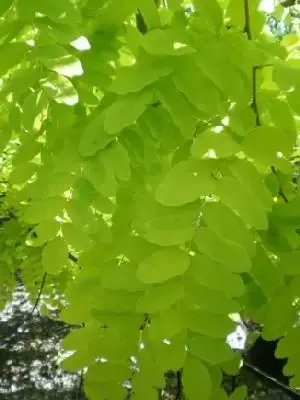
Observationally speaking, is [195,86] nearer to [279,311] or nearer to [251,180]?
[251,180]

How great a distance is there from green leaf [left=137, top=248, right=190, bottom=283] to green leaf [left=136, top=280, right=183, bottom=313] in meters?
0.02

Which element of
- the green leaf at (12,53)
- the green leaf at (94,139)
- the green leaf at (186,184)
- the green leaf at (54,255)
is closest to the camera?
the green leaf at (186,184)

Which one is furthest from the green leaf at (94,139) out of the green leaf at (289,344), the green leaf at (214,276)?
the green leaf at (289,344)

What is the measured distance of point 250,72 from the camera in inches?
37.4

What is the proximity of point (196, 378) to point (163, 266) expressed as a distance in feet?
0.66

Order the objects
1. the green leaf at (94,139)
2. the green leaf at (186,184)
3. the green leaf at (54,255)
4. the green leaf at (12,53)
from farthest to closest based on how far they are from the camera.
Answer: the green leaf at (54,255), the green leaf at (12,53), the green leaf at (94,139), the green leaf at (186,184)

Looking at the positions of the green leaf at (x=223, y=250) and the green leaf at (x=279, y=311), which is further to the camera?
the green leaf at (x=279, y=311)

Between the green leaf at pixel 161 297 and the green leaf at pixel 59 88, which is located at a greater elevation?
the green leaf at pixel 59 88

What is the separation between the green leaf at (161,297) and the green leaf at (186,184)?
5.3 inches

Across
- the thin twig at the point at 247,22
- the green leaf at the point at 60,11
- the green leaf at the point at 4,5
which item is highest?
the green leaf at the point at 4,5

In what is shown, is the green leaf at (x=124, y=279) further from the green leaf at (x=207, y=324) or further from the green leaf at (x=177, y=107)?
the green leaf at (x=177, y=107)

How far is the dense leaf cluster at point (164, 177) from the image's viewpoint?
0.90 metres

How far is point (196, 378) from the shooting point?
0.96 meters

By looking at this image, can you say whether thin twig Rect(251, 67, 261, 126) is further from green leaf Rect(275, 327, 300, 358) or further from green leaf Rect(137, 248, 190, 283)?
green leaf Rect(275, 327, 300, 358)
